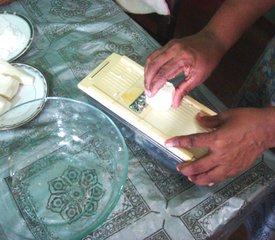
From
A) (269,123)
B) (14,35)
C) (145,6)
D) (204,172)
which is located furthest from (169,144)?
(145,6)

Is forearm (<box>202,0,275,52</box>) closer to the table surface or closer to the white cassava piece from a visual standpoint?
the table surface

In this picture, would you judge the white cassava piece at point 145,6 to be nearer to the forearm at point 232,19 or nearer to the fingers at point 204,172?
the forearm at point 232,19

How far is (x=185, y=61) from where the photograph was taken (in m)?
0.67

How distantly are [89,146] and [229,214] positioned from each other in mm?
291

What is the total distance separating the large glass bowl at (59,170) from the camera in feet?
1.78

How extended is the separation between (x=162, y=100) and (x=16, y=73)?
1.04 ft

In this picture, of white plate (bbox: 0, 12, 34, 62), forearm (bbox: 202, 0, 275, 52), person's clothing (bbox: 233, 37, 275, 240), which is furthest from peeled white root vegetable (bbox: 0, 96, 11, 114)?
person's clothing (bbox: 233, 37, 275, 240)

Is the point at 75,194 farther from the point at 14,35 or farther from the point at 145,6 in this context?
the point at 145,6

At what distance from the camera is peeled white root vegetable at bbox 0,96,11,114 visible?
0.63 m

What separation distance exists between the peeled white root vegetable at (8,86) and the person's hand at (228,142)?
13.5 inches

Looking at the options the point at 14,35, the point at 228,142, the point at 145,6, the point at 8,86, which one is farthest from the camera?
the point at 145,6

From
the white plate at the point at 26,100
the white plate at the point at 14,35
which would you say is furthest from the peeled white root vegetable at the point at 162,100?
the white plate at the point at 14,35

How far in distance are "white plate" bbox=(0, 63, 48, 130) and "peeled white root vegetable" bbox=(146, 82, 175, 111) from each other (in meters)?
0.23

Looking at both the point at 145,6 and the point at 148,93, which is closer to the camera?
the point at 148,93
